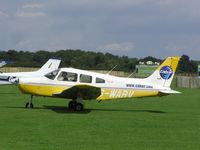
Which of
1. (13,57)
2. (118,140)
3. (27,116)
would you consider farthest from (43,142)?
(13,57)

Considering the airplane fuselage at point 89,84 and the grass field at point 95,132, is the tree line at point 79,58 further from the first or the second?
the grass field at point 95,132

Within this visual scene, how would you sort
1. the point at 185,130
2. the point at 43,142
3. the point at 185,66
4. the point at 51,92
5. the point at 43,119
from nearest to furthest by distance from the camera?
the point at 43,142 → the point at 185,130 → the point at 43,119 → the point at 51,92 → the point at 185,66

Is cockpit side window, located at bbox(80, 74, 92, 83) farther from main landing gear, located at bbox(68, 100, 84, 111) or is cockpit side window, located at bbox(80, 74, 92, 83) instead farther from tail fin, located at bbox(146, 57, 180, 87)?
tail fin, located at bbox(146, 57, 180, 87)

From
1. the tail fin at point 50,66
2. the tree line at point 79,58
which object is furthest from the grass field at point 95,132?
the tree line at point 79,58

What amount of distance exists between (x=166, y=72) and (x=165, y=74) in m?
0.12

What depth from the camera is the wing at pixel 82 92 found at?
68.1 feet

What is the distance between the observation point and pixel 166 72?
75.6 ft

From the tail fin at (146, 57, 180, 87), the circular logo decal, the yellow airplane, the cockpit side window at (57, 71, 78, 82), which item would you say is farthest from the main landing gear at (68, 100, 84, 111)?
the circular logo decal

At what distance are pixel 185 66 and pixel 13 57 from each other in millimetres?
50573

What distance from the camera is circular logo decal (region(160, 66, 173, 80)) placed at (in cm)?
2289

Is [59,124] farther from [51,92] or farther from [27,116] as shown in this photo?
[51,92]

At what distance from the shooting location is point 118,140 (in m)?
12.8

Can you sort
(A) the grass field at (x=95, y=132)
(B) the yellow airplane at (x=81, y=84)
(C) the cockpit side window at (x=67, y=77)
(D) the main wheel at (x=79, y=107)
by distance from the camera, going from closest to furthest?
(A) the grass field at (x=95, y=132) < (D) the main wheel at (x=79, y=107) < (B) the yellow airplane at (x=81, y=84) < (C) the cockpit side window at (x=67, y=77)

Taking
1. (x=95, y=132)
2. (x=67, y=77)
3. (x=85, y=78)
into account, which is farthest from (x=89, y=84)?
(x=95, y=132)
